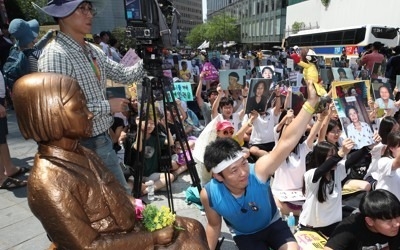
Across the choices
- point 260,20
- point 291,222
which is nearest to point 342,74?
point 291,222

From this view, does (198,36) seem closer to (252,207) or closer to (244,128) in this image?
(244,128)

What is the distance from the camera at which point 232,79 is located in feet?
18.4

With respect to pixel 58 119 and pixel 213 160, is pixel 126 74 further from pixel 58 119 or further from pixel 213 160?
pixel 58 119

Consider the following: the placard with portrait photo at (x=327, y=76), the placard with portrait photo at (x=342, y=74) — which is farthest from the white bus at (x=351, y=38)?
the placard with portrait photo at (x=342, y=74)

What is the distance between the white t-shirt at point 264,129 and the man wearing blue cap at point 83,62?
2.92 meters

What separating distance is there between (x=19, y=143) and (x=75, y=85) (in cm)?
458

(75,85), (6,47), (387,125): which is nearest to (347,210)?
(387,125)

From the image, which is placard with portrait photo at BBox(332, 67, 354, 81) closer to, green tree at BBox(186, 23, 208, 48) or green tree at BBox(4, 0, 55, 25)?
green tree at BBox(4, 0, 55, 25)

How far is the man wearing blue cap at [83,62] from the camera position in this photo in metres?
1.88

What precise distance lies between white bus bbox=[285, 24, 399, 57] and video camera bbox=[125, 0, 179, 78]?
59.6 feet

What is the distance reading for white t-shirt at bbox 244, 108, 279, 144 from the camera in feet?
15.6

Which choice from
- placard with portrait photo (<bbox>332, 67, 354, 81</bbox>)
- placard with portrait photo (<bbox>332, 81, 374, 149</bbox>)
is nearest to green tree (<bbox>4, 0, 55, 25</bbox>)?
placard with portrait photo (<bbox>332, 67, 354, 81</bbox>)

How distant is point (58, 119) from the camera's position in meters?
1.25

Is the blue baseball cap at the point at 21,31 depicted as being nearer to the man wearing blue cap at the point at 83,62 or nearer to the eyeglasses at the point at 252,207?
the man wearing blue cap at the point at 83,62
